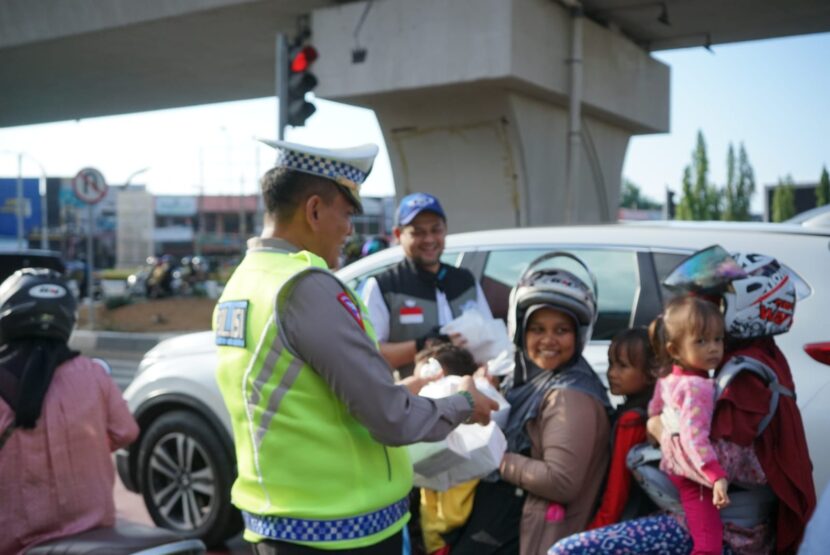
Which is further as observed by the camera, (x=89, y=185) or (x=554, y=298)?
(x=89, y=185)

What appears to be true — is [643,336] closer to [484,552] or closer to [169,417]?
[484,552]

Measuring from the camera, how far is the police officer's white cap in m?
2.11

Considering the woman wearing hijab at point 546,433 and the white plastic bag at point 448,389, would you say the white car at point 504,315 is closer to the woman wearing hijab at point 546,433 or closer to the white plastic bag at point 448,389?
the woman wearing hijab at point 546,433

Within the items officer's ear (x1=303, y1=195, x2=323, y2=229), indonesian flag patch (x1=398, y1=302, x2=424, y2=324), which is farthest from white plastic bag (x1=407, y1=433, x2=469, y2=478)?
indonesian flag patch (x1=398, y1=302, x2=424, y2=324)

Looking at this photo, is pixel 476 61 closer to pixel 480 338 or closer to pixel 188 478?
pixel 188 478

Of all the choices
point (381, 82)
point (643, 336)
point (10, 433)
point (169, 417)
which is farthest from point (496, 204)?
point (10, 433)

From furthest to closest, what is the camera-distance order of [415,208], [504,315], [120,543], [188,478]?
[188,478]
[504,315]
[415,208]
[120,543]

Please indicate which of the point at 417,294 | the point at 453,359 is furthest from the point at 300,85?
the point at 453,359

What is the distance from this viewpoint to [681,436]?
2.47 m

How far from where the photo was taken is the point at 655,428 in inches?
106

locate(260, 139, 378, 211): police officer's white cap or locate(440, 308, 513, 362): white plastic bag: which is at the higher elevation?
locate(260, 139, 378, 211): police officer's white cap

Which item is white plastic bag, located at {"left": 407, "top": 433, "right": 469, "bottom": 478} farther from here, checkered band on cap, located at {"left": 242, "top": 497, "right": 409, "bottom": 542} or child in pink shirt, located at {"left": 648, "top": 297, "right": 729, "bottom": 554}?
child in pink shirt, located at {"left": 648, "top": 297, "right": 729, "bottom": 554}

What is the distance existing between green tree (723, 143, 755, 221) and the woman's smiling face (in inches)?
1783

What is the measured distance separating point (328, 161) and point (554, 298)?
1171mm
